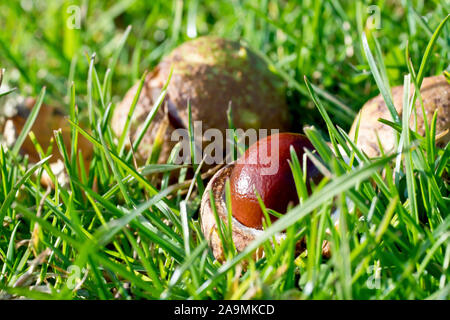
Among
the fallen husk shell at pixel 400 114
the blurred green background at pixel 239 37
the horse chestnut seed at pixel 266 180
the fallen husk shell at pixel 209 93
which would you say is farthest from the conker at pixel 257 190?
the blurred green background at pixel 239 37

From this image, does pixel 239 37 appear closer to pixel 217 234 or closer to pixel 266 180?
pixel 266 180

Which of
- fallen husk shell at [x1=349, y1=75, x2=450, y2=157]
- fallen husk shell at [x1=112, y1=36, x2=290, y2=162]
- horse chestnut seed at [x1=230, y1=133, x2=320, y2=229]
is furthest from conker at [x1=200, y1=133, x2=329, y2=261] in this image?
fallen husk shell at [x1=112, y1=36, x2=290, y2=162]

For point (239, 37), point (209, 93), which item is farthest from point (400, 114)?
point (239, 37)

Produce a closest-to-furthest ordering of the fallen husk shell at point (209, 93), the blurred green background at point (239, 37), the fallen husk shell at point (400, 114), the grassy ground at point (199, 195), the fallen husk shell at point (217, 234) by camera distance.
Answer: the grassy ground at point (199, 195), the fallen husk shell at point (217, 234), the fallen husk shell at point (400, 114), the fallen husk shell at point (209, 93), the blurred green background at point (239, 37)

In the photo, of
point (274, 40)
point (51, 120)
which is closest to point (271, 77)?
point (274, 40)

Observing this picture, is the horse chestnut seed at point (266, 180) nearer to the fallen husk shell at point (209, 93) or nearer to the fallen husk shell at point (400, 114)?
the fallen husk shell at point (400, 114)

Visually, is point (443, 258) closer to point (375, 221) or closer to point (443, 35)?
point (375, 221)
